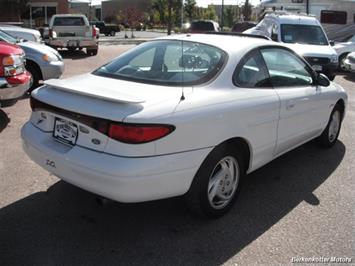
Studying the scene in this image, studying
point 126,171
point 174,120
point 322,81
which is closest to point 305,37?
point 322,81

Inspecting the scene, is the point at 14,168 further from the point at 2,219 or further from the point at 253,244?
the point at 253,244

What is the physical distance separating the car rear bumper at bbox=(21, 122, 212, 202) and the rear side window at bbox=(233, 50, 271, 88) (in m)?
0.86

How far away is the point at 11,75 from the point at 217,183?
4.08 meters

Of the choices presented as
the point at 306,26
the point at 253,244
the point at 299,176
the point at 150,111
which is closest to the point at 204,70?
the point at 150,111

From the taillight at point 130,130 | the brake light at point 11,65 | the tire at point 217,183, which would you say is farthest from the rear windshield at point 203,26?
the taillight at point 130,130

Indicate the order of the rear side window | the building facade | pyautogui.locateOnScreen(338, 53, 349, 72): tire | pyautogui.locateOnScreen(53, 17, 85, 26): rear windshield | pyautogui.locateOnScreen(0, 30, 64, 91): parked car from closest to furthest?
the rear side window, pyautogui.locateOnScreen(0, 30, 64, 91): parked car, pyautogui.locateOnScreen(338, 53, 349, 72): tire, pyautogui.locateOnScreen(53, 17, 85, 26): rear windshield, the building facade

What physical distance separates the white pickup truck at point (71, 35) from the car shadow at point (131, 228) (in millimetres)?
15172

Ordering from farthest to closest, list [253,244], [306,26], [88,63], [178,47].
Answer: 1. [88,63]
2. [306,26]
3. [178,47]
4. [253,244]

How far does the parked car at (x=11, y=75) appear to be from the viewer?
6.40 metres

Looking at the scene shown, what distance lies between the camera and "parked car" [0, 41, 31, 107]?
640 centimetres

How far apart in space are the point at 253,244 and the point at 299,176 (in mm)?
1735

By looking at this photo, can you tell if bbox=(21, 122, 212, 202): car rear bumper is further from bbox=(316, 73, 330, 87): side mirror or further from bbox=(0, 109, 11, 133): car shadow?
bbox=(0, 109, 11, 133): car shadow

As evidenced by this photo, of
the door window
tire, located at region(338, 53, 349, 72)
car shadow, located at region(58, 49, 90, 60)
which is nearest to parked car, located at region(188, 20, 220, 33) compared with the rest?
Result: car shadow, located at region(58, 49, 90, 60)

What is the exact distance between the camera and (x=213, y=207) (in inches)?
151
